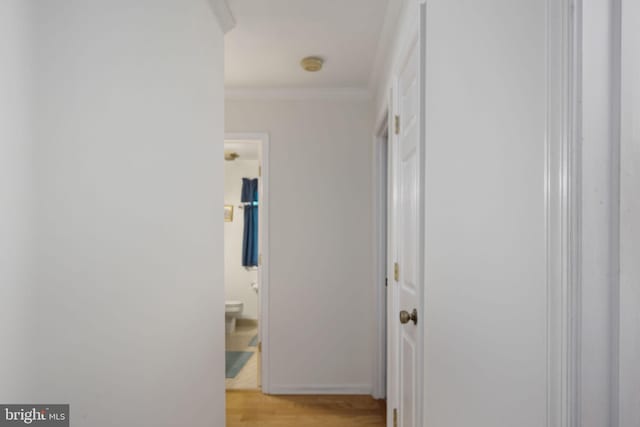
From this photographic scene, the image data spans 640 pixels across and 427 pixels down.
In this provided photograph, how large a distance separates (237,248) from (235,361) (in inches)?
84.7

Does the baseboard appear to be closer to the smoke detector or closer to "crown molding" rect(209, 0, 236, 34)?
the smoke detector

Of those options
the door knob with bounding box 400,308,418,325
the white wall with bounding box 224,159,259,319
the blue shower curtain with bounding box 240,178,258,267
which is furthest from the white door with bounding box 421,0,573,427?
the white wall with bounding box 224,159,259,319

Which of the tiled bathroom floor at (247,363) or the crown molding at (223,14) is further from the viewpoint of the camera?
the tiled bathroom floor at (247,363)

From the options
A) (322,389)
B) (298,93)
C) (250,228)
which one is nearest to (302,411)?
(322,389)

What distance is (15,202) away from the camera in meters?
1.00

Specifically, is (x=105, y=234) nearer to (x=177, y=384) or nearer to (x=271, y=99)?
(x=177, y=384)

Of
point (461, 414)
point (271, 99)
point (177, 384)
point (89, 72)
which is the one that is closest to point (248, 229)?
point (271, 99)

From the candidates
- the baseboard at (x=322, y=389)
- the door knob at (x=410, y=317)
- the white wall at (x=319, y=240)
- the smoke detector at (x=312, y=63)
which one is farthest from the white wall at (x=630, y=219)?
the baseboard at (x=322, y=389)

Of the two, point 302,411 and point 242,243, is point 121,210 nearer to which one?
point 302,411

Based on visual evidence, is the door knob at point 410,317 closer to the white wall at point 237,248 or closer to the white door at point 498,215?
the white door at point 498,215

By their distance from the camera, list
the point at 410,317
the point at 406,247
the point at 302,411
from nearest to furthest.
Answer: the point at 410,317
the point at 406,247
the point at 302,411

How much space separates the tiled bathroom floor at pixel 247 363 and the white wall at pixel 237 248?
0.43 m

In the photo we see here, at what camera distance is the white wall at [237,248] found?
605 centimetres

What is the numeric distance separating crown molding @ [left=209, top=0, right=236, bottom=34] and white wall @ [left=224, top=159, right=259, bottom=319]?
3.86 metres
